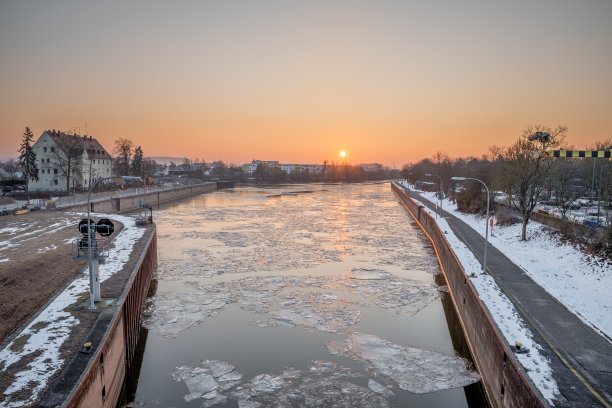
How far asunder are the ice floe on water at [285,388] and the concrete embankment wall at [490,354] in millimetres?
3519

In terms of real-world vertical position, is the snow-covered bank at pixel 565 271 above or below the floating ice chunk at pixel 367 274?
above

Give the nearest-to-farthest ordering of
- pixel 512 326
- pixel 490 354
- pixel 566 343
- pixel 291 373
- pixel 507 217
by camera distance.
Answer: pixel 566 343, pixel 490 354, pixel 512 326, pixel 291 373, pixel 507 217

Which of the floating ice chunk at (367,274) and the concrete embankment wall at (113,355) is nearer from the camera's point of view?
the concrete embankment wall at (113,355)

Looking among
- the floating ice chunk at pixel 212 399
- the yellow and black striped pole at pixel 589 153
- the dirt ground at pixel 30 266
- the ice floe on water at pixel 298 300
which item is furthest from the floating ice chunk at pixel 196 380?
the yellow and black striped pole at pixel 589 153

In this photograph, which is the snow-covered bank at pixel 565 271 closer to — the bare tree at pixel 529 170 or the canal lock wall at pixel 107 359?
the bare tree at pixel 529 170

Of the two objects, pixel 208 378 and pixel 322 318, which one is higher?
pixel 322 318

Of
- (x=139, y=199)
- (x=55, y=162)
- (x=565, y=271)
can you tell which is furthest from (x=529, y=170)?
(x=55, y=162)

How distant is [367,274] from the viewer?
29344 mm

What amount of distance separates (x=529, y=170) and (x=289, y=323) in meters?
25.9

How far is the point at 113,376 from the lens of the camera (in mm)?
14258

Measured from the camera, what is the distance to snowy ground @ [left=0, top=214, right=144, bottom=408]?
37.3 ft

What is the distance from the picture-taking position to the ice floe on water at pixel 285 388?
45.5 feet

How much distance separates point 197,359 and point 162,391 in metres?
2.25

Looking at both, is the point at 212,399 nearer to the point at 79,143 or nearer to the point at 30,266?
the point at 30,266
